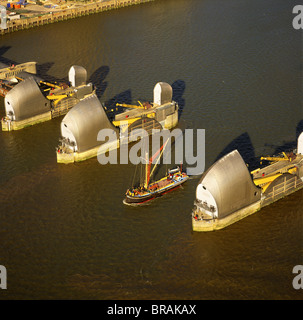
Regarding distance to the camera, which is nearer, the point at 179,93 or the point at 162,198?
the point at 162,198

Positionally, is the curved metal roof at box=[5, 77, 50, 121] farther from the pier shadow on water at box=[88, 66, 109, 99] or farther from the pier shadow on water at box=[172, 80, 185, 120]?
the pier shadow on water at box=[172, 80, 185, 120]

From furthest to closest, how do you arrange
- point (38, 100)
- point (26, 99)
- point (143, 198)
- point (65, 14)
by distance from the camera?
point (65, 14) → point (38, 100) → point (26, 99) → point (143, 198)

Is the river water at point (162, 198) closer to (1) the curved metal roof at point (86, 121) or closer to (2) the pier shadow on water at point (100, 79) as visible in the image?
(2) the pier shadow on water at point (100, 79)

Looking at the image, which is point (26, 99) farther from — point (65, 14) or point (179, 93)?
point (65, 14)

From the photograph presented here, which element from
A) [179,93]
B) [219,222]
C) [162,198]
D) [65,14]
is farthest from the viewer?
[65,14]

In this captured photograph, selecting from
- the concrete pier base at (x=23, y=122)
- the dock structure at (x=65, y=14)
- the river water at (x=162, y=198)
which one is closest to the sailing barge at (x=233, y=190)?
the river water at (x=162, y=198)

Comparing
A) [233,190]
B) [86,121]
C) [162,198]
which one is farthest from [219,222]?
[86,121]
